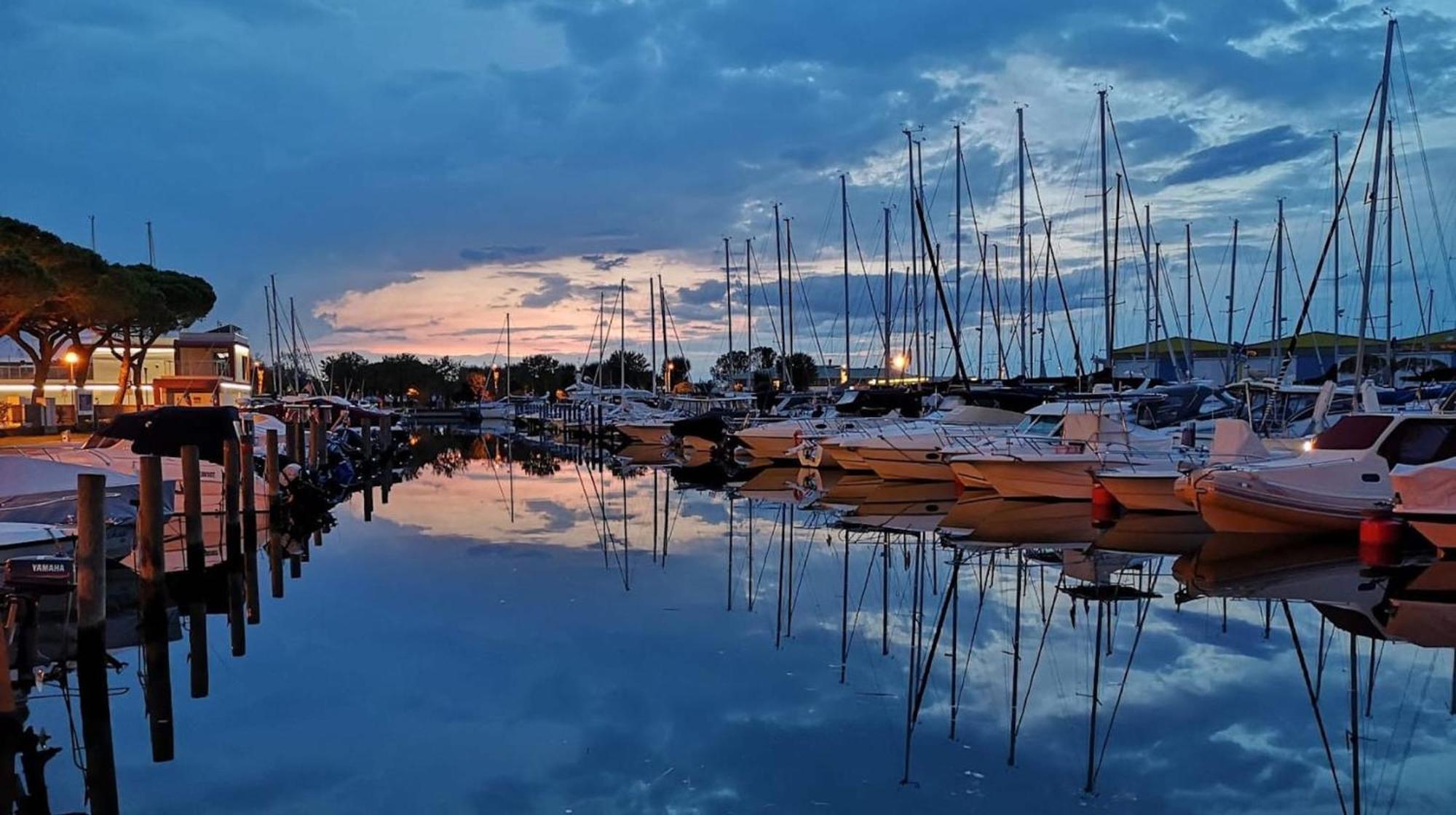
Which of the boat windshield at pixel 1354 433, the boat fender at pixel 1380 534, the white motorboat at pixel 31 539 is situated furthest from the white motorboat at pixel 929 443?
the white motorboat at pixel 31 539

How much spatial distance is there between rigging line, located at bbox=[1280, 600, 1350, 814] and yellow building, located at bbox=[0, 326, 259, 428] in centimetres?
4930

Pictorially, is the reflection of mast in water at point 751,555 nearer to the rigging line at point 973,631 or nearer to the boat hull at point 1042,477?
the rigging line at point 973,631

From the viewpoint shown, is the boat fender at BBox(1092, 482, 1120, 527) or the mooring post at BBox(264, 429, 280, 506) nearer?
the boat fender at BBox(1092, 482, 1120, 527)

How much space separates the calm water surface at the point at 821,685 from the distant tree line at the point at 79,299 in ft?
81.3

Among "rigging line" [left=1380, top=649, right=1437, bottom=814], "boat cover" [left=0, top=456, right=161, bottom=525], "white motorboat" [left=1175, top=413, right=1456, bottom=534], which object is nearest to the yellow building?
"boat cover" [left=0, top=456, right=161, bottom=525]

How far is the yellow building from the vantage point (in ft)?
176

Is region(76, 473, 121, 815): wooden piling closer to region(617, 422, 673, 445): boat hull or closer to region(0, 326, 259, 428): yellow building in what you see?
region(0, 326, 259, 428): yellow building

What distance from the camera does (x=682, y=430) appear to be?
167 feet

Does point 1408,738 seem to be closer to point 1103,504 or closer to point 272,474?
point 1103,504

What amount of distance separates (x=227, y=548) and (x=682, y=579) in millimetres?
8579

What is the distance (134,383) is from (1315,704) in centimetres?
6817

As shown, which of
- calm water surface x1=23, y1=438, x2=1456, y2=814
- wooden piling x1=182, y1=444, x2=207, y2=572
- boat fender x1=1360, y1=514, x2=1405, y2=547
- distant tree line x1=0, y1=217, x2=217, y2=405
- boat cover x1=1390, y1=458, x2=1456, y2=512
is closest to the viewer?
→ calm water surface x1=23, y1=438, x2=1456, y2=814

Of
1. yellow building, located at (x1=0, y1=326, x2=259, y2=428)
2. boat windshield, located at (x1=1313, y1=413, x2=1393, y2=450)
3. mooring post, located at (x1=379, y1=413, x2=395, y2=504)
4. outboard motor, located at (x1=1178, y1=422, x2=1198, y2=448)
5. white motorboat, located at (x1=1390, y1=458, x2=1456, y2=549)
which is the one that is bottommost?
mooring post, located at (x1=379, y1=413, x2=395, y2=504)

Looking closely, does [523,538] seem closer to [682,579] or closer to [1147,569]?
[682,579]
